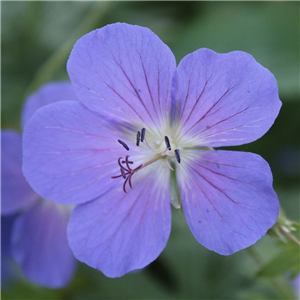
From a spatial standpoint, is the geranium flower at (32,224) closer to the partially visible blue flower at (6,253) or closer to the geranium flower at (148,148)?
the partially visible blue flower at (6,253)

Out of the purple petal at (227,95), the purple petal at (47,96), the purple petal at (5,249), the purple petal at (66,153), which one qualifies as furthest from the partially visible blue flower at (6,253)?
the purple petal at (227,95)

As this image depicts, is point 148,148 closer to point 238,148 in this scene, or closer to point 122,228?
point 122,228

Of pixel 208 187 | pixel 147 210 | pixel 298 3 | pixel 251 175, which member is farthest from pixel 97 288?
pixel 298 3

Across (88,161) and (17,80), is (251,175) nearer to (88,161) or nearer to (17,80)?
(88,161)

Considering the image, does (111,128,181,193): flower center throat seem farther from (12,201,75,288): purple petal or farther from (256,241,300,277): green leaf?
(12,201,75,288): purple petal

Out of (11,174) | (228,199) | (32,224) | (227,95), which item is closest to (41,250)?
(32,224)

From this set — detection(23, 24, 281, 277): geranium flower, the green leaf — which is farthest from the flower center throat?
the green leaf
